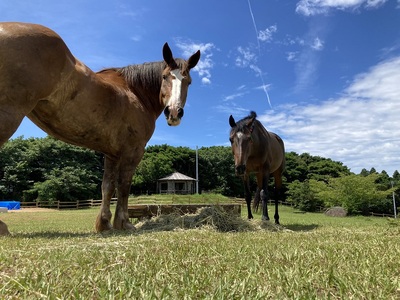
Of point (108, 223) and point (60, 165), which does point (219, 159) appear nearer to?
point (60, 165)

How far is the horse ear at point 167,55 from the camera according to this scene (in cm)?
478

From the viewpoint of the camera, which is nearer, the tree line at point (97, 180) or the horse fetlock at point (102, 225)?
the horse fetlock at point (102, 225)

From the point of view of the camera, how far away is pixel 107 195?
4.99 meters

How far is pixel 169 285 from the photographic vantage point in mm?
1502

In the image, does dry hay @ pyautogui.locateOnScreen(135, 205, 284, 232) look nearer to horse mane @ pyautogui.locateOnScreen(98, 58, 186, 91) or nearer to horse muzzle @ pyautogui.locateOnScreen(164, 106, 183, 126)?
horse muzzle @ pyautogui.locateOnScreen(164, 106, 183, 126)

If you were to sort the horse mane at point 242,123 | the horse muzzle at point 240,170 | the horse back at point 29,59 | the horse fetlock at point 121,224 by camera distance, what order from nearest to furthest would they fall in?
the horse back at point 29,59 → the horse fetlock at point 121,224 → the horse muzzle at point 240,170 → the horse mane at point 242,123

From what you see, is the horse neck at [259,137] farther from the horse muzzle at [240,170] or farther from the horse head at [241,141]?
the horse muzzle at [240,170]

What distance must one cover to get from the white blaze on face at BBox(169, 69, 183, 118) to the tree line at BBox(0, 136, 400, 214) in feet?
86.5

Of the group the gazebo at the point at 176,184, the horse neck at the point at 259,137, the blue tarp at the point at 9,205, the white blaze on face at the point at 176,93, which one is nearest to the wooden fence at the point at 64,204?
the blue tarp at the point at 9,205

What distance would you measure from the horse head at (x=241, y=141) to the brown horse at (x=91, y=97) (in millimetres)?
1792

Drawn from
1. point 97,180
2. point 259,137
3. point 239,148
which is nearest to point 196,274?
point 239,148

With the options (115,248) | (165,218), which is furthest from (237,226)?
(115,248)

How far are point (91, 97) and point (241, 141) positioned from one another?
313cm

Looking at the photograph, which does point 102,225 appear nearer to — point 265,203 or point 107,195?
point 107,195
